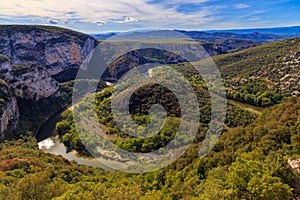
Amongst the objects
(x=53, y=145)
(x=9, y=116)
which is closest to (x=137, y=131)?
(x=53, y=145)

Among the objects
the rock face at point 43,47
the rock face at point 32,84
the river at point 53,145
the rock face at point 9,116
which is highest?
the rock face at point 43,47

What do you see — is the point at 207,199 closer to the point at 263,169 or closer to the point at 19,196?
the point at 263,169

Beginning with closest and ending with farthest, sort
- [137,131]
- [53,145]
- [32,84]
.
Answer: [137,131] → [53,145] → [32,84]

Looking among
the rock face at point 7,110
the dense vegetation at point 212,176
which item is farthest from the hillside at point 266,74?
the rock face at point 7,110

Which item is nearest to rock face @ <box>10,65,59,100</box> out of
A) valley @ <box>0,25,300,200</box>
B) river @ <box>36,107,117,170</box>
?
valley @ <box>0,25,300,200</box>

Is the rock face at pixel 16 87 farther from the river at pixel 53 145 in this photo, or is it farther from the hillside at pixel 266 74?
the hillside at pixel 266 74

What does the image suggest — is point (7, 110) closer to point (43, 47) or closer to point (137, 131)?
point (137, 131)

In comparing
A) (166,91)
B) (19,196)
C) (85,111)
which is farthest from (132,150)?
(19,196)

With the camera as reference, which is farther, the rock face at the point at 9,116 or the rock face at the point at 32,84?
the rock face at the point at 32,84
